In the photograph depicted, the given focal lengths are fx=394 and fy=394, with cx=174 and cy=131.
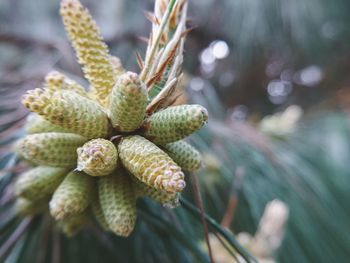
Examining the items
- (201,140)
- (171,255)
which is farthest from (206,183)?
(171,255)

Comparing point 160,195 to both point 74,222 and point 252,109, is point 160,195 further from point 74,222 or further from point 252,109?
point 252,109

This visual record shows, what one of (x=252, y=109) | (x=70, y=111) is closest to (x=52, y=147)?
(x=70, y=111)

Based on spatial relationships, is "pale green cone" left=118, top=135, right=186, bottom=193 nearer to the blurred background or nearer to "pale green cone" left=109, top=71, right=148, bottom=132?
"pale green cone" left=109, top=71, right=148, bottom=132

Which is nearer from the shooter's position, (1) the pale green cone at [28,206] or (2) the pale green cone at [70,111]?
(2) the pale green cone at [70,111]

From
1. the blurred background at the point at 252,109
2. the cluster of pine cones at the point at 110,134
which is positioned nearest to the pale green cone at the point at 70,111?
the cluster of pine cones at the point at 110,134

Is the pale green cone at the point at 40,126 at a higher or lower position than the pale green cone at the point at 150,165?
lower

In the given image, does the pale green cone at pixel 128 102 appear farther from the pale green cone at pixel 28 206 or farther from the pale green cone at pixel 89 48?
the pale green cone at pixel 28 206
